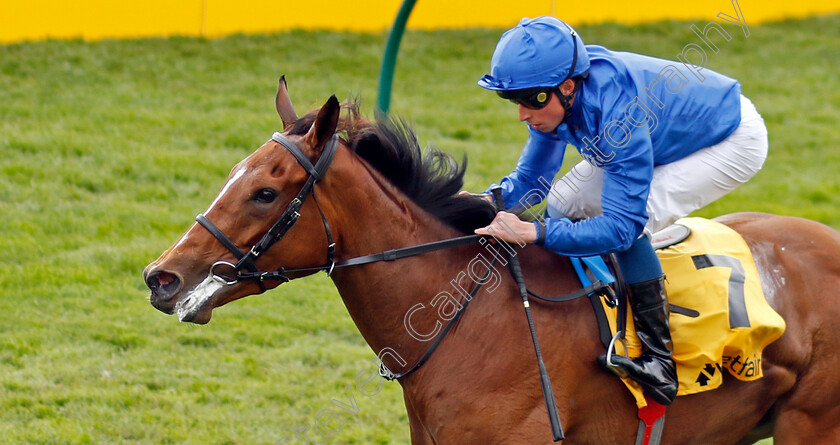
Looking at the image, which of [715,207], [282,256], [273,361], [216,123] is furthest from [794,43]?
[282,256]

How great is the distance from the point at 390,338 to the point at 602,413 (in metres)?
0.87

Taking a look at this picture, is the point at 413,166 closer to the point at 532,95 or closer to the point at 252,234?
the point at 532,95

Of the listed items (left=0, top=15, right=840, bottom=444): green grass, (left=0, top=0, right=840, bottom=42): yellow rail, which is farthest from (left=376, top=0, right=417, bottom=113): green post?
(left=0, top=0, right=840, bottom=42): yellow rail

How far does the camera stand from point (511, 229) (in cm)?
322

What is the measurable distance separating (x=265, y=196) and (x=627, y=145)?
124 centimetres

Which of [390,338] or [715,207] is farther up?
[390,338]

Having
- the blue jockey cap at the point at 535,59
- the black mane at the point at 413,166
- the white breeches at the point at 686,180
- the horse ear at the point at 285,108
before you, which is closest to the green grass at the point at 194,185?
the horse ear at the point at 285,108

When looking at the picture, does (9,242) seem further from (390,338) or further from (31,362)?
(390,338)

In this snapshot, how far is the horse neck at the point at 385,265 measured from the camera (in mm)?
3158

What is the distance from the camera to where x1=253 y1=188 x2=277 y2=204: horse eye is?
2984 millimetres

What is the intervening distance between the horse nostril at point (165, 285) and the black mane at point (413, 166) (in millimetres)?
664

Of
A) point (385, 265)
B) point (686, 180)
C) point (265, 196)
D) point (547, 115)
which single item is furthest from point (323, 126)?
point (686, 180)

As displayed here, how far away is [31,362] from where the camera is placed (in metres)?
5.73

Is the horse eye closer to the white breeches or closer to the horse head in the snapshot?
the horse head
